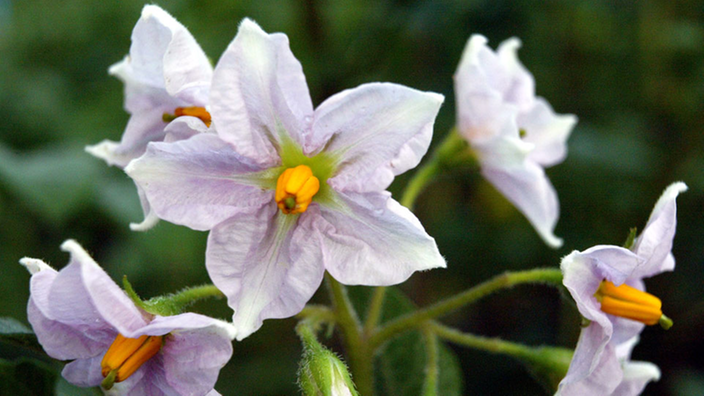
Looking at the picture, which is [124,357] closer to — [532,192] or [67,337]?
[67,337]

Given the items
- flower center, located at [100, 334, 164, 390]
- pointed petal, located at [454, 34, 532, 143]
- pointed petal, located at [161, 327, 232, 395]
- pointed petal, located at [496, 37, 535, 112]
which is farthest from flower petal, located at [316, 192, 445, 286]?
pointed petal, located at [496, 37, 535, 112]

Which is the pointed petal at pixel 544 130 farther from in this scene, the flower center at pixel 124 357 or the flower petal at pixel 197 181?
the flower center at pixel 124 357

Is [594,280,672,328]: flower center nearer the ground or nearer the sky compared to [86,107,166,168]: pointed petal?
nearer the ground

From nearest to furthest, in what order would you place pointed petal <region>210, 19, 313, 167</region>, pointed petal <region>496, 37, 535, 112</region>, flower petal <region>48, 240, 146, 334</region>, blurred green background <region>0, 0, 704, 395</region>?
flower petal <region>48, 240, 146, 334</region> → pointed petal <region>210, 19, 313, 167</region> → pointed petal <region>496, 37, 535, 112</region> → blurred green background <region>0, 0, 704, 395</region>

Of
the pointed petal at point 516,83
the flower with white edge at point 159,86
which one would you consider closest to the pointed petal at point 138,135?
the flower with white edge at point 159,86

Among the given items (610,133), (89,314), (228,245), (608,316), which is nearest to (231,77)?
(228,245)

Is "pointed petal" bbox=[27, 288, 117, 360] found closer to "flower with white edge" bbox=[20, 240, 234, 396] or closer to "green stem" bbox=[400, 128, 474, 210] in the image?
"flower with white edge" bbox=[20, 240, 234, 396]

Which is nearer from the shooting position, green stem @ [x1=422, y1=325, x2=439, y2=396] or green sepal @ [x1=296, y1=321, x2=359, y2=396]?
green sepal @ [x1=296, y1=321, x2=359, y2=396]
